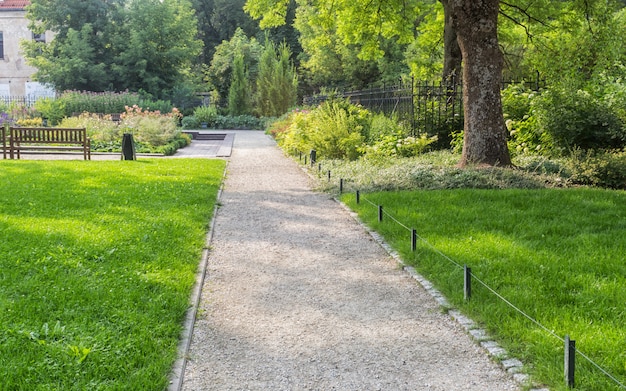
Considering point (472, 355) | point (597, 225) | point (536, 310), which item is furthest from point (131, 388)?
point (597, 225)

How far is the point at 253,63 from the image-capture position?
45531 millimetres

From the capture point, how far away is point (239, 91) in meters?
40.9

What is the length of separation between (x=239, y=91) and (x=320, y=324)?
3748 cm

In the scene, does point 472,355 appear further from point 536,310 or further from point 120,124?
point 120,124

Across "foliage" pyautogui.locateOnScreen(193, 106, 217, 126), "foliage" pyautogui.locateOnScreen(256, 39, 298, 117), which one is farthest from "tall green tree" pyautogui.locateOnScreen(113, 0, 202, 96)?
"foliage" pyautogui.locateOnScreen(256, 39, 298, 117)

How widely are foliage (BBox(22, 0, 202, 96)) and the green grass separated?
30.5 meters

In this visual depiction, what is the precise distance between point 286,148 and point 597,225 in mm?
13145

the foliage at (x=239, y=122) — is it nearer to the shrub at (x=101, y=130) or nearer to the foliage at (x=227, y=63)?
the foliage at (x=227, y=63)

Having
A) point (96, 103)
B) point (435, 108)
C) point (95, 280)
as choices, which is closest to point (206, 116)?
point (96, 103)

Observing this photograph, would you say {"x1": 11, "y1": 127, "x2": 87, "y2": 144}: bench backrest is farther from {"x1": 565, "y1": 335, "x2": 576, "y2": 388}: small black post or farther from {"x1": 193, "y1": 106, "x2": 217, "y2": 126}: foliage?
{"x1": 193, "y1": 106, "x2": 217, "y2": 126}: foliage

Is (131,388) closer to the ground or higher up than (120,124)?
closer to the ground

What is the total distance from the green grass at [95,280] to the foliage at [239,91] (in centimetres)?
3044

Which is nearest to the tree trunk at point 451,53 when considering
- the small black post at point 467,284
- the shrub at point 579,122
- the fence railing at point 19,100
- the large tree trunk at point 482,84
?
the shrub at point 579,122

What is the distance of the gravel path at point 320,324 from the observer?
12.2 feet
